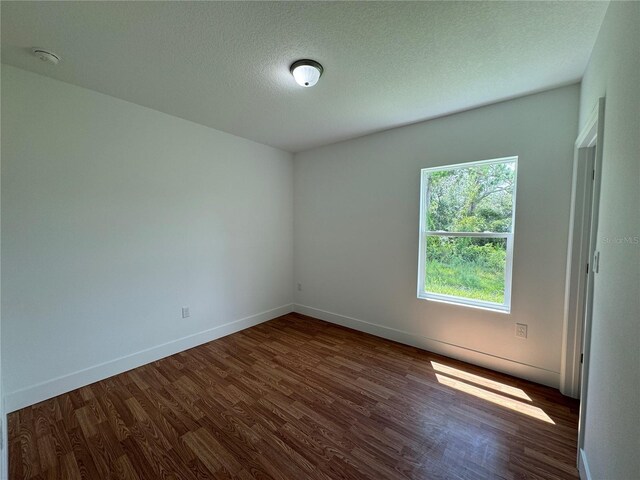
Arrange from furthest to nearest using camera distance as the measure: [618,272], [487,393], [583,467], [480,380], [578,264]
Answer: [480,380], [487,393], [578,264], [583,467], [618,272]

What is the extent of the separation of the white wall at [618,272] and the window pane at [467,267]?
1.12 metres

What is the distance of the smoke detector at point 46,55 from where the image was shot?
5.62 ft

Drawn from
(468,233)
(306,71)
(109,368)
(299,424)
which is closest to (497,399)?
(468,233)

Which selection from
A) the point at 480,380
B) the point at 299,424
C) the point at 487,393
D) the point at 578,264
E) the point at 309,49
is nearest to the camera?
the point at 309,49

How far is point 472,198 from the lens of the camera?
266 centimetres

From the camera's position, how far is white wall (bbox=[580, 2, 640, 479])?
94 centimetres

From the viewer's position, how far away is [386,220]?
318 cm

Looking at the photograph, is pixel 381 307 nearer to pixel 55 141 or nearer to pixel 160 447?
pixel 160 447

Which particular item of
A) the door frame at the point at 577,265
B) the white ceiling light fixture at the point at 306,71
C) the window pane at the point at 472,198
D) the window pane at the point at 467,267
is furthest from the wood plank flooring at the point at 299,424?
the white ceiling light fixture at the point at 306,71

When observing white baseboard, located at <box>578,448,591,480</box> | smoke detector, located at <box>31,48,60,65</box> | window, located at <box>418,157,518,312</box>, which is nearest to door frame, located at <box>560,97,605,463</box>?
window, located at <box>418,157,518,312</box>

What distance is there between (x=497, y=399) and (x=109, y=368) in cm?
338

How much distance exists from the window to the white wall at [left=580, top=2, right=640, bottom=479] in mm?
1081

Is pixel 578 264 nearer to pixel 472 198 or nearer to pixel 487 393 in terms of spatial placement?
pixel 472 198

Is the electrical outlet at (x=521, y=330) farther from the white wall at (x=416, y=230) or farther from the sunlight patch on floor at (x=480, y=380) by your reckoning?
the sunlight patch on floor at (x=480, y=380)
